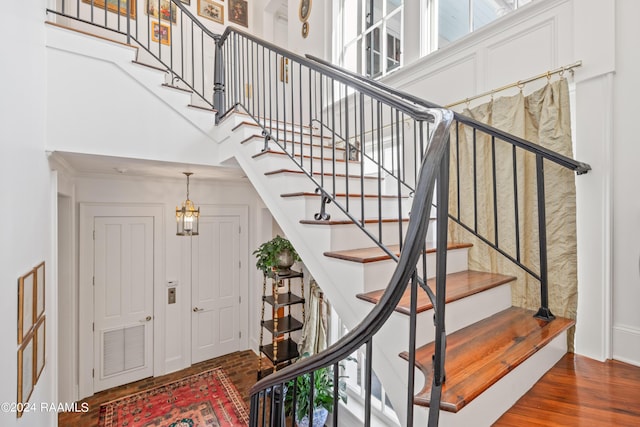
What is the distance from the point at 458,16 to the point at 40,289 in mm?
3529

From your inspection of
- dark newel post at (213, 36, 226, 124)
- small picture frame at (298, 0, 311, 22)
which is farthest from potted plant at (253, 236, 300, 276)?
small picture frame at (298, 0, 311, 22)

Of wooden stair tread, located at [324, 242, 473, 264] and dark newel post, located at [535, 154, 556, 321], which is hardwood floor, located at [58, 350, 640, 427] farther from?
wooden stair tread, located at [324, 242, 473, 264]

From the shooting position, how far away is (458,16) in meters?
2.40

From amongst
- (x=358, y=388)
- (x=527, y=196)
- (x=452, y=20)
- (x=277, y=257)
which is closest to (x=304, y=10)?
(x=452, y=20)

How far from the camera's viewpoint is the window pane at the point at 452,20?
2.36 m

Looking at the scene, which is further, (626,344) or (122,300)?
(122,300)

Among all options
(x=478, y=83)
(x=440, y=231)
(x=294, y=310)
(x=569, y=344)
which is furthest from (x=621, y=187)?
(x=294, y=310)

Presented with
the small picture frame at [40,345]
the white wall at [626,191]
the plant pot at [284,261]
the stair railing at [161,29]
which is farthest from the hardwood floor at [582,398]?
the stair railing at [161,29]

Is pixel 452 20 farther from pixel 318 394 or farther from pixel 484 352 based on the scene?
pixel 318 394

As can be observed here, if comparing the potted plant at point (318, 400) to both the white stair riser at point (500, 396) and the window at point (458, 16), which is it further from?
the window at point (458, 16)

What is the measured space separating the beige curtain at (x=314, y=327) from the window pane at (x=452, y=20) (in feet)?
9.84

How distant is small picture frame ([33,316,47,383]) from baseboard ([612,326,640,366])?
3130 millimetres

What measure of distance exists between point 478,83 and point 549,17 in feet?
1.57

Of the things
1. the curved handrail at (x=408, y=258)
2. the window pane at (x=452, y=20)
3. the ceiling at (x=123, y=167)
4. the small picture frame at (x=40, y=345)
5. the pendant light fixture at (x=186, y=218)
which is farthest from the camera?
the pendant light fixture at (x=186, y=218)
